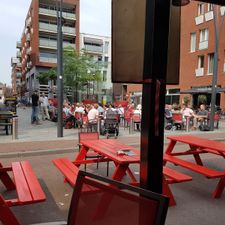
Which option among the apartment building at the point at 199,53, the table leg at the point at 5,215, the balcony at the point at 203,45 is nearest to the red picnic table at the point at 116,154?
the table leg at the point at 5,215

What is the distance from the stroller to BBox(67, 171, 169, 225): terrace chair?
875cm

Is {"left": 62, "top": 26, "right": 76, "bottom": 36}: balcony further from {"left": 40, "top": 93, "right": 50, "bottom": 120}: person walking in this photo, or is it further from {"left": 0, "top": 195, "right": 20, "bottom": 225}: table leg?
{"left": 0, "top": 195, "right": 20, "bottom": 225}: table leg

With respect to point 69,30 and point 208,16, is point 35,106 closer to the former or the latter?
point 208,16

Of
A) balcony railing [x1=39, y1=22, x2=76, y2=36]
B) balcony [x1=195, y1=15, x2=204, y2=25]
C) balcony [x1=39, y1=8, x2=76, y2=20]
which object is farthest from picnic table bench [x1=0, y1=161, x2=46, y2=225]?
balcony [x1=39, y1=8, x2=76, y2=20]

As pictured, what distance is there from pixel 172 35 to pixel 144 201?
1459mm

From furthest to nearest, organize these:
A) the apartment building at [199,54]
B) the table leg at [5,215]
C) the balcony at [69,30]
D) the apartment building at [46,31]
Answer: the balcony at [69,30]
the apartment building at [46,31]
the apartment building at [199,54]
the table leg at [5,215]

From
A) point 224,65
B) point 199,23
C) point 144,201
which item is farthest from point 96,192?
point 199,23

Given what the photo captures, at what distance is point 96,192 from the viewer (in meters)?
2.09

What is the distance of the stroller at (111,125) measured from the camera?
36.3 ft

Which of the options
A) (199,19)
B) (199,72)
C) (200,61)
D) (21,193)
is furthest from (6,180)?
(199,19)

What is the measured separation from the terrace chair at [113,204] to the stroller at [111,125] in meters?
8.75

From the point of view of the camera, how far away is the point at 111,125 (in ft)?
36.9

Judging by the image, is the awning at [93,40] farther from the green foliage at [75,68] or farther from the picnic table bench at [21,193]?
the picnic table bench at [21,193]

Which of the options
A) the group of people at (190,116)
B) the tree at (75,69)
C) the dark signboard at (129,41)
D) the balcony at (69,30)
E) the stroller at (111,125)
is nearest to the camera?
the dark signboard at (129,41)
